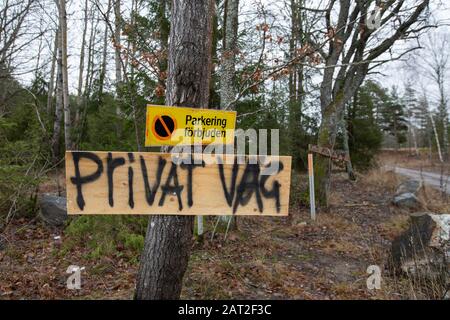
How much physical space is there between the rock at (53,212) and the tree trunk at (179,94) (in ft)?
14.4

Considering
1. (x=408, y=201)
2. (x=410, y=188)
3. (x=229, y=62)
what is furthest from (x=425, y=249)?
(x=410, y=188)

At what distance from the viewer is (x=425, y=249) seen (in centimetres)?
421

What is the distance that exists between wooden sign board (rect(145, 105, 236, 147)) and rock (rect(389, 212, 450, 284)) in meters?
3.45

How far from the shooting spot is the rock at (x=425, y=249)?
3998 mm

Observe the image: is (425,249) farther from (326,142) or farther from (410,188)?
(410,188)

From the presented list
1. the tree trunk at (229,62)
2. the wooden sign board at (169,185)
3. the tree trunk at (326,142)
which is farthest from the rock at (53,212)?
the tree trunk at (326,142)

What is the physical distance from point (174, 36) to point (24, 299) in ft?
10.3

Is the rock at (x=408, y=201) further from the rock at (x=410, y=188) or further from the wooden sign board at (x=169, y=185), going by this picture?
the wooden sign board at (x=169, y=185)

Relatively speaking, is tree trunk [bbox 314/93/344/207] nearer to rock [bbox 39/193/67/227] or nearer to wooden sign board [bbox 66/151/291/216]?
rock [bbox 39/193/67/227]

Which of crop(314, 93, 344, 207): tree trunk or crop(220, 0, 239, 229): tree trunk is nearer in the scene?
crop(220, 0, 239, 229): tree trunk

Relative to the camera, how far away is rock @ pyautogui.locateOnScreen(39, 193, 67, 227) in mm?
5953

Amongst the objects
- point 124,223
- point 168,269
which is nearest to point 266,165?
point 168,269

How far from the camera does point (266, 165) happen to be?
1.94 m

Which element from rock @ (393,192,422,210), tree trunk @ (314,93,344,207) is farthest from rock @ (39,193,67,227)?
rock @ (393,192,422,210)
